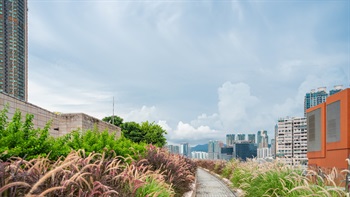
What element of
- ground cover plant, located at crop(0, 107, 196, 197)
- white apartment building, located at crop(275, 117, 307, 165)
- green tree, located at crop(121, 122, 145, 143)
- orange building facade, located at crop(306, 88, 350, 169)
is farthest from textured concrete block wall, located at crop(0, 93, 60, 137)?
white apartment building, located at crop(275, 117, 307, 165)

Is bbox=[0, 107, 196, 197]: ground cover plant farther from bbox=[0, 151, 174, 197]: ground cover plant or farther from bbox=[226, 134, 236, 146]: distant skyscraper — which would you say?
bbox=[226, 134, 236, 146]: distant skyscraper

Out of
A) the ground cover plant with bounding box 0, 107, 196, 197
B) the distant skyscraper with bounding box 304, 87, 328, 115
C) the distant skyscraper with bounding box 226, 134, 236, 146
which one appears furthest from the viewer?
the distant skyscraper with bounding box 226, 134, 236, 146

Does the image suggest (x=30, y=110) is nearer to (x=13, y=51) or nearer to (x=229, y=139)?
(x=13, y=51)

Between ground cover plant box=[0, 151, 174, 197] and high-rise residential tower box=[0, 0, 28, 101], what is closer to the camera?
ground cover plant box=[0, 151, 174, 197]

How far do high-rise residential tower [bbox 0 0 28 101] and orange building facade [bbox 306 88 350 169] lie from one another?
54.8 meters

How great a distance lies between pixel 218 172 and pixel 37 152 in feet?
60.5

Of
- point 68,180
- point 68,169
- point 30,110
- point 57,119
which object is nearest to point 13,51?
point 57,119

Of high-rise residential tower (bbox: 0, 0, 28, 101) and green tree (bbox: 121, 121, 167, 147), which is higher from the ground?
high-rise residential tower (bbox: 0, 0, 28, 101)

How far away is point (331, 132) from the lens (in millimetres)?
29172

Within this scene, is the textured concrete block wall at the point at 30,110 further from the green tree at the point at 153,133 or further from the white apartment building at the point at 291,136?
the white apartment building at the point at 291,136

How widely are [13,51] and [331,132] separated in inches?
2462

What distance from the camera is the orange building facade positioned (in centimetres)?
2602

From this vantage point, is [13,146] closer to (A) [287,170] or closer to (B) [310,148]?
(A) [287,170]

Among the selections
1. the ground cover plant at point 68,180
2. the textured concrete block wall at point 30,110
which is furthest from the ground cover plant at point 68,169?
the textured concrete block wall at point 30,110
